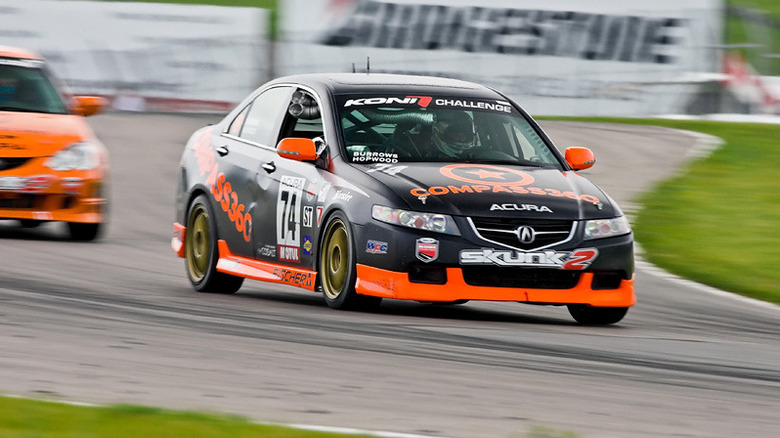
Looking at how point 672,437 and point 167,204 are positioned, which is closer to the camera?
point 672,437

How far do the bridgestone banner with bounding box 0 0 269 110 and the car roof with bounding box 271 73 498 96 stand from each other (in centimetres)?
1991

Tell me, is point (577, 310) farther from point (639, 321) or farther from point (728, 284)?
point (728, 284)

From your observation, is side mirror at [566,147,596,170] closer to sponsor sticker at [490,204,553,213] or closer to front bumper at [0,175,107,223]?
sponsor sticker at [490,204,553,213]

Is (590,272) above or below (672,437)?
below

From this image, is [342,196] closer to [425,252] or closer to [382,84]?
[425,252]

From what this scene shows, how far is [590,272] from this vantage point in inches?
353

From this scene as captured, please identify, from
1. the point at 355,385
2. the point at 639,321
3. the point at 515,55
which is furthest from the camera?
the point at 515,55

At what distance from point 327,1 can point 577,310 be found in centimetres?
2258

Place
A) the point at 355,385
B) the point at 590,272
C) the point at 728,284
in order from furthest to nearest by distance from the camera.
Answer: the point at 728,284, the point at 590,272, the point at 355,385

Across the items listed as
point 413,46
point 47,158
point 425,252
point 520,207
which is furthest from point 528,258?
point 413,46

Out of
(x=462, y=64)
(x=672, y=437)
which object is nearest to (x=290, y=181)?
(x=672, y=437)

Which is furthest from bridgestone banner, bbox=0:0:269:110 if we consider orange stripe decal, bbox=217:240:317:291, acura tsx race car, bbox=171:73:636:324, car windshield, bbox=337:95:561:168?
car windshield, bbox=337:95:561:168

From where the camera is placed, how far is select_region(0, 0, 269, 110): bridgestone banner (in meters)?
30.3

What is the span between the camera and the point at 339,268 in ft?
30.0
